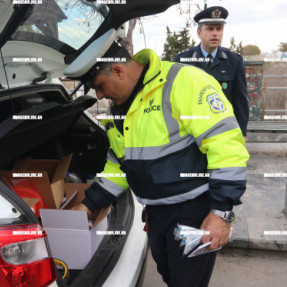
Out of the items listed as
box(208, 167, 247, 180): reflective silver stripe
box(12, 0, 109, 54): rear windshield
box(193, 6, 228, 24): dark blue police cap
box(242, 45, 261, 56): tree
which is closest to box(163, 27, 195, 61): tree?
box(242, 45, 261, 56): tree

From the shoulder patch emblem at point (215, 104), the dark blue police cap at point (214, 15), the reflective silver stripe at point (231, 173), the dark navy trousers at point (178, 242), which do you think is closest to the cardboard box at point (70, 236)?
the dark navy trousers at point (178, 242)

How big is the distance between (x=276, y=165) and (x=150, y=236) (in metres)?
3.57

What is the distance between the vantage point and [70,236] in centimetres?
169

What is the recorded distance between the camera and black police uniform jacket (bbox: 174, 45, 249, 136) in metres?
2.97

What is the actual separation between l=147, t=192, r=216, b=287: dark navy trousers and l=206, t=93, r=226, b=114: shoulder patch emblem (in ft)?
1.43

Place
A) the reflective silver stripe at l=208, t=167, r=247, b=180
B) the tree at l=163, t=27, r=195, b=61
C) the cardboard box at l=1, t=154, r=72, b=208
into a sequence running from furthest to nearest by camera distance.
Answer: the tree at l=163, t=27, r=195, b=61, the cardboard box at l=1, t=154, r=72, b=208, the reflective silver stripe at l=208, t=167, r=247, b=180

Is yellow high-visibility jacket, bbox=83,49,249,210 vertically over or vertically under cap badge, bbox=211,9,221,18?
under

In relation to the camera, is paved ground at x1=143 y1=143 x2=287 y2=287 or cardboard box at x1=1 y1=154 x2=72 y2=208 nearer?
cardboard box at x1=1 y1=154 x2=72 y2=208

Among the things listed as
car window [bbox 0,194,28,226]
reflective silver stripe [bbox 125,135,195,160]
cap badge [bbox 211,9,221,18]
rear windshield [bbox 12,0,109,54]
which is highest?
cap badge [bbox 211,9,221,18]

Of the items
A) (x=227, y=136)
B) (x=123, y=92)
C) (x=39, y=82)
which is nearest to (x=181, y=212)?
(x=227, y=136)

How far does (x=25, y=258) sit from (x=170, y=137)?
0.74 meters

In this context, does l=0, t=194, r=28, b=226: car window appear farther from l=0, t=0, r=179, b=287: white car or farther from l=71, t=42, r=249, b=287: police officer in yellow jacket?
l=71, t=42, r=249, b=287: police officer in yellow jacket

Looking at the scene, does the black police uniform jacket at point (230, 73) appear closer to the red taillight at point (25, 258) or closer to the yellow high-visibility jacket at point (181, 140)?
the yellow high-visibility jacket at point (181, 140)

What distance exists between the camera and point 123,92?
146cm
